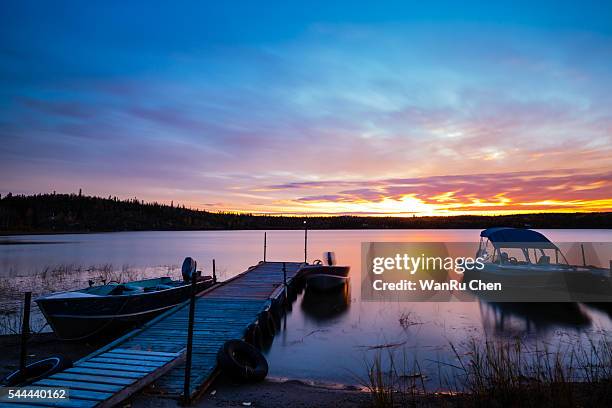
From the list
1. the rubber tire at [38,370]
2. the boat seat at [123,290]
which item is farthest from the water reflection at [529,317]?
the rubber tire at [38,370]

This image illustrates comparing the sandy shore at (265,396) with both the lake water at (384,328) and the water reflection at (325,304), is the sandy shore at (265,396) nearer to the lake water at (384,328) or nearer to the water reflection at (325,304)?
the lake water at (384,328)

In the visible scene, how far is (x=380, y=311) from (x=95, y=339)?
11.5 meters

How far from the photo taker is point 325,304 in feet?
69.3

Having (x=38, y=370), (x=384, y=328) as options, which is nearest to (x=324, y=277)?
(x=384, y=328)

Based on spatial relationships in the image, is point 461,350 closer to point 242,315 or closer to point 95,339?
point 242,315

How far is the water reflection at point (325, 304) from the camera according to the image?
731 inches

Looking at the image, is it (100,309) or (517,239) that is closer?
(100,309)

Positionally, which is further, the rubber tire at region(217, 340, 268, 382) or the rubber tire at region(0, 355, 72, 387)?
the rubber tire at region(217, 340, 268, 382)

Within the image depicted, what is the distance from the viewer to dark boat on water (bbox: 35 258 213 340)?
11.6m

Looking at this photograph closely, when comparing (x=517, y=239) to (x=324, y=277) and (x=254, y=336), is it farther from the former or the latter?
(x=254, y=336)

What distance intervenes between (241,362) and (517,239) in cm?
1710

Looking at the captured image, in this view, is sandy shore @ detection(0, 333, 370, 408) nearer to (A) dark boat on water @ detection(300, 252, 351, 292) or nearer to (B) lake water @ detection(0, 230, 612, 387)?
(B) lake water @ detection(0, 230, 612, 387)

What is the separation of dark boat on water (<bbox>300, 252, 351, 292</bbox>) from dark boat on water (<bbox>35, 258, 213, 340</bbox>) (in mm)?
9780

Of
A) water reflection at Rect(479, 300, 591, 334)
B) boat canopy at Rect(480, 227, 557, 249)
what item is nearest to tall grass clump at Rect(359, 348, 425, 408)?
water reflection at Rect(479, 300, 591, 334)
